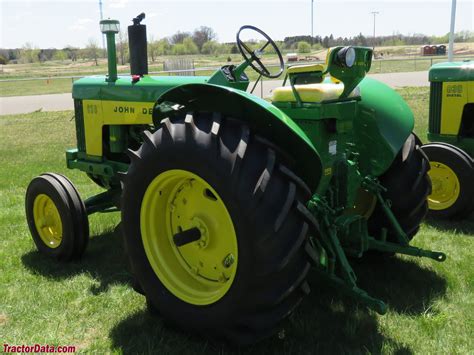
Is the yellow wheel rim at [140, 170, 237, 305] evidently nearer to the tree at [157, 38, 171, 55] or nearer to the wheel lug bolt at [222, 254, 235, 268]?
the wheel lug bolt at [222, 254, 235, 268]

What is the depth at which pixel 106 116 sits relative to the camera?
174 inches

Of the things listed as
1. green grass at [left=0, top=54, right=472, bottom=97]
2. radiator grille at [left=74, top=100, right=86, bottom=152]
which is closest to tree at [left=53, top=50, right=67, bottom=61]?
green grass at [left=0, top=54, right=472, bottom=97]

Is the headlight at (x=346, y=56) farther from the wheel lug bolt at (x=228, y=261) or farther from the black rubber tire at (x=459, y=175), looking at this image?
the black rubber tire at (x=459, y=175)

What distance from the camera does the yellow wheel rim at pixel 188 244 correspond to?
2.66 m

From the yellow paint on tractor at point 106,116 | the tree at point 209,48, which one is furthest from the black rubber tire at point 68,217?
the tree at point 209,48

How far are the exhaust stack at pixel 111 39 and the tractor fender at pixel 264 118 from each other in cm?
186

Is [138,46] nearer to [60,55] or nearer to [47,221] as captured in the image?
[47,221]

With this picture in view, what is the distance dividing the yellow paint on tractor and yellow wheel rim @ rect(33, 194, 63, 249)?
67cm

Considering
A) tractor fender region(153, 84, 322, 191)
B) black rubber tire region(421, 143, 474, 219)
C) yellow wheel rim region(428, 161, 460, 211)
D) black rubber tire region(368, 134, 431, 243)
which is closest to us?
tractor fender region(153, 84, 322, 191)

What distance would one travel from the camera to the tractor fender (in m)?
2.42

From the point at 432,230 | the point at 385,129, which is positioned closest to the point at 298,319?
the point at 385,129

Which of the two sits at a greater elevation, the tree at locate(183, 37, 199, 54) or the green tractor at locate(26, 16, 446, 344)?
the tree at locate(183, 37, 199, 54)

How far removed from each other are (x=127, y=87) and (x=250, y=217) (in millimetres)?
2358

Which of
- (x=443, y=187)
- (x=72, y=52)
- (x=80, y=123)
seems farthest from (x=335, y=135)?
(x=72, y=52)
